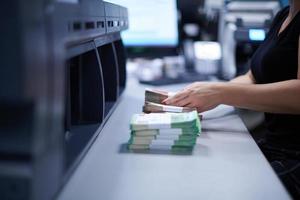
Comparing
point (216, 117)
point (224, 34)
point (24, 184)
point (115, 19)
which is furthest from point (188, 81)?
point (24, 184)

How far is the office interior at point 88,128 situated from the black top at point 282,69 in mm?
138

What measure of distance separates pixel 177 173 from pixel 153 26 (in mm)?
1445

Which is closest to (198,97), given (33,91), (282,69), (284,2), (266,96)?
(266,96)

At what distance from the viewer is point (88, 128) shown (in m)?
0.97

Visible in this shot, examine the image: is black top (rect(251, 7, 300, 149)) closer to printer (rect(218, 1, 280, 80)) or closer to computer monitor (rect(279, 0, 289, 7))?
printer (rect(218, 1, 280, 80))

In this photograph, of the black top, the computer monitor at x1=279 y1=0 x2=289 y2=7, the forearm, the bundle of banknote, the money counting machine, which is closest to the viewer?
the money counting machine

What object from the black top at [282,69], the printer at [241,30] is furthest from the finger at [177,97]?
the printer at [241,30]

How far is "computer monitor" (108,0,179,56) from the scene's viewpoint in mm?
2088

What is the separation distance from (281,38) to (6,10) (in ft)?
3.16

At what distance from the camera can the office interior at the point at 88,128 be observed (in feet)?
1.53

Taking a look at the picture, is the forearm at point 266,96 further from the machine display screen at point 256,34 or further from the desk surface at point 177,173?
the machine display screen at point 256,34

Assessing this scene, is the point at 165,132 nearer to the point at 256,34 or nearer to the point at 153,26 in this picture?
the point at 256,34

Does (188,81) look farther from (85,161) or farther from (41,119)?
(41,119)

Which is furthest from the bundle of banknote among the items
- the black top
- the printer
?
the printer
